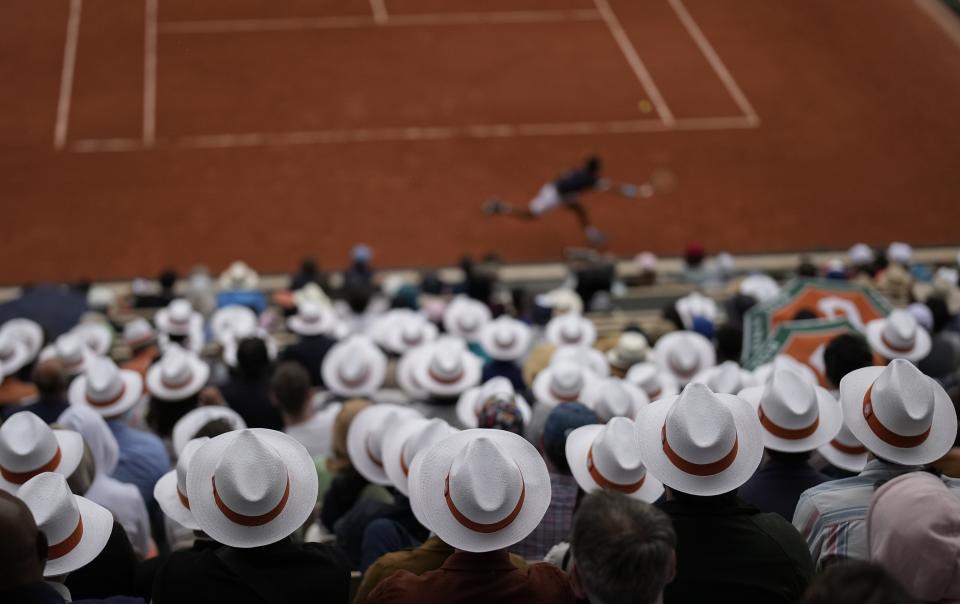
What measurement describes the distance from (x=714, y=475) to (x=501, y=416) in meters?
1.62

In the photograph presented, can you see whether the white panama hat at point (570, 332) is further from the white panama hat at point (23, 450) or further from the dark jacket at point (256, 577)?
the dark jacket at point (256, 577)

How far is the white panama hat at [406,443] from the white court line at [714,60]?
1521cm

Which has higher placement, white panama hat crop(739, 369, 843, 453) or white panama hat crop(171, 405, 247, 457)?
white panama hat crop(739, 369, 843, 453)

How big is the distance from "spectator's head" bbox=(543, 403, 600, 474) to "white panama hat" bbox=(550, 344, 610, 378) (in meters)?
2.44

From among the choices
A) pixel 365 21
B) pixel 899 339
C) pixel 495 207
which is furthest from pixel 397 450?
pixel 365 21

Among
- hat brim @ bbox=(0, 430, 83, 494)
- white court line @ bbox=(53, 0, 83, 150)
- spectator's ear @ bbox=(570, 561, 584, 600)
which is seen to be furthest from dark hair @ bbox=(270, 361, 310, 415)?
white court line @ bbox=(53, 0, 83, 150)

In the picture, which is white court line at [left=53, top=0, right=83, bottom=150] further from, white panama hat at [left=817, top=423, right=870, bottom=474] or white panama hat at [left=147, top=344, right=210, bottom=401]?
white panama hat at [left=817, top=423, right=870, bottom=474]

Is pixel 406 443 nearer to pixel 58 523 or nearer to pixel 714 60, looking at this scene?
pixel 58 523

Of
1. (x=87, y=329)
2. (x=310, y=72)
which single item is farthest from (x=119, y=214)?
(x=87, y=329)

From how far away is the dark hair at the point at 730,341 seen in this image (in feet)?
28.4

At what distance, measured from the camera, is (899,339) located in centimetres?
777

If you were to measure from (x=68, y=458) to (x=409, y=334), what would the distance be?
15.1ft

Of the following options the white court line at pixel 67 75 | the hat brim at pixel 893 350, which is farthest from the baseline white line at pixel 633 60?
the hat brim at pixel 893 350

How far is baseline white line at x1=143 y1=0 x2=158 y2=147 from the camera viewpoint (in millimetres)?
18016
